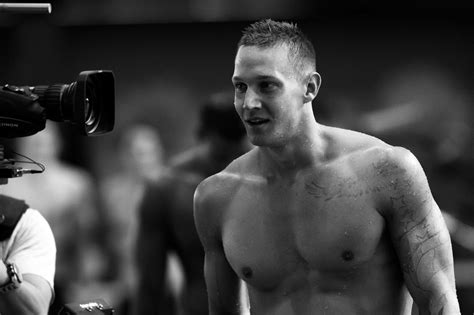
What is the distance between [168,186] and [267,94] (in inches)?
85.7

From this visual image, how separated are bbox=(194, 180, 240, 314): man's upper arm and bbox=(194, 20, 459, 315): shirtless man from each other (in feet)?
0.10

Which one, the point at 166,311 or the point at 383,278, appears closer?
the point at 383,278

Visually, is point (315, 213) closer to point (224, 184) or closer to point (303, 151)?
point (303, 151)

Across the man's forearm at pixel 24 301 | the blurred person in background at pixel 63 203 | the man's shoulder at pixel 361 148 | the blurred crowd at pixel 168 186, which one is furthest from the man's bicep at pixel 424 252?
the blurred person in background at pixel 63 203

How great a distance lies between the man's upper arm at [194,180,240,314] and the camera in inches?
142

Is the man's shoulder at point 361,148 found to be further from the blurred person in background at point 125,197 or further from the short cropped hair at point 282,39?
the blurred person in background at point 125,197

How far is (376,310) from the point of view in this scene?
338 cm

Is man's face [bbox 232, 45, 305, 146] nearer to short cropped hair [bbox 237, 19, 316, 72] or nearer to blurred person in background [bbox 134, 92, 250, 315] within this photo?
short cropped hair [bbox 237, 19, 316, 72]

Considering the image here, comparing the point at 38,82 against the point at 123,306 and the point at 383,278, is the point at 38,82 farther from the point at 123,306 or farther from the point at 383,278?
the point at 383,278

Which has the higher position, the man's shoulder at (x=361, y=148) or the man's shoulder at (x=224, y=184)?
the man's shoulder at (x=361, y=148)

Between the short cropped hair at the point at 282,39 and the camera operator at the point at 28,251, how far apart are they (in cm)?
91

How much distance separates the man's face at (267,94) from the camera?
333 centimetres

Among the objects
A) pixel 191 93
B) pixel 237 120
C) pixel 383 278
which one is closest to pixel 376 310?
pixel 383 278

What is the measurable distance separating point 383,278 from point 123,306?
2.45m
